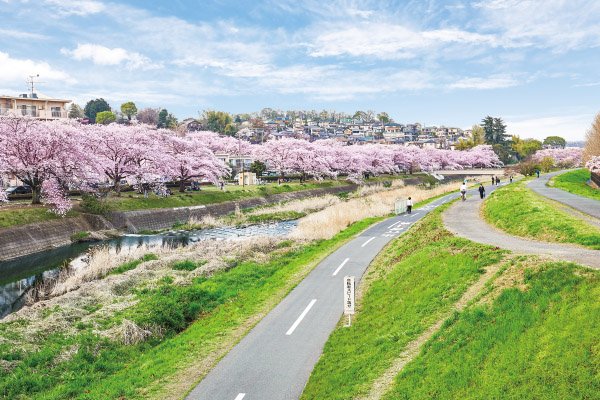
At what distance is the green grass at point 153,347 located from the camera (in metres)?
13.6

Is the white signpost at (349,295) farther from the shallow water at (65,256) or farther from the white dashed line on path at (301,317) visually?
the shallow water at (65,256)

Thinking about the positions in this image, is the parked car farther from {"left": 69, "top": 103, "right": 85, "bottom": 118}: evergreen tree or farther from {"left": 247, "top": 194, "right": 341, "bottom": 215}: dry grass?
{"left": 69, "top": 103, "right": 85, "bottom": 118}: evergreen tree

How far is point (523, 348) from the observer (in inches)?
412

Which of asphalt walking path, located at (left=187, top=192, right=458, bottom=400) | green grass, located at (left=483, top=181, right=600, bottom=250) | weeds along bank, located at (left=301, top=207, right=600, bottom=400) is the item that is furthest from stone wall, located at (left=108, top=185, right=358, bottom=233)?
weeds along bank, located at (left=301, top=207, right=600, bottom=400)

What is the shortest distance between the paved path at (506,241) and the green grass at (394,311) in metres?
1.28

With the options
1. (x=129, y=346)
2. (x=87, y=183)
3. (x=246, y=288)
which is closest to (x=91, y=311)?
(x=129, y=346)

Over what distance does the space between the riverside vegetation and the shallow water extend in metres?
1.71

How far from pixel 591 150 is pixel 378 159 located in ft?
160

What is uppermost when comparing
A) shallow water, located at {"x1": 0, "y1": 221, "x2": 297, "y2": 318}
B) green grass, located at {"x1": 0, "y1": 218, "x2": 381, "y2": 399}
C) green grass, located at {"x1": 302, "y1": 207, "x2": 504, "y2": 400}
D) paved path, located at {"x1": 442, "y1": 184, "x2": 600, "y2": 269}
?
paved path, located at {"x1": 442, "y1": 184, "x2": 600, "y2": 269}

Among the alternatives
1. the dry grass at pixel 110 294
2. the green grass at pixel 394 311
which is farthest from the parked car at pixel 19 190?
the green grass at pixel 394 311

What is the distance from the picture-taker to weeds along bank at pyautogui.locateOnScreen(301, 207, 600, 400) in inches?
379

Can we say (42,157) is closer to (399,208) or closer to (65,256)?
(65,256)

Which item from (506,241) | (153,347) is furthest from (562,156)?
(153,347)

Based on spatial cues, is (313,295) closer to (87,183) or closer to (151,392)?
(151,392)
